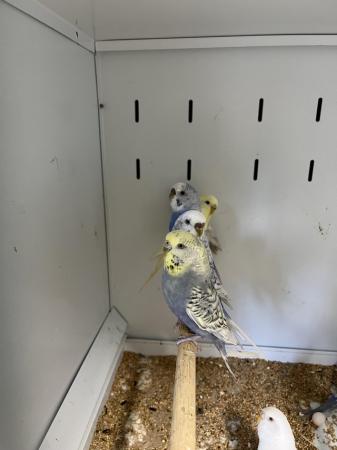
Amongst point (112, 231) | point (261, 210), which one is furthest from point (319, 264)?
point (112, 231)

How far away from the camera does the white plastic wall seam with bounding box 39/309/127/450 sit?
684mm

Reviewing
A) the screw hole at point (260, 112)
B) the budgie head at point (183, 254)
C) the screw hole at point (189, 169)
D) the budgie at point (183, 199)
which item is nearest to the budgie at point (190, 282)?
the budgie head at point (183, 254)

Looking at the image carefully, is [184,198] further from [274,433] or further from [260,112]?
[274,433]

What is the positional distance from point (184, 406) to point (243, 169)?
59 centimetres

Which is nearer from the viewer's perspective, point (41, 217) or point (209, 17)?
point (41, 217)

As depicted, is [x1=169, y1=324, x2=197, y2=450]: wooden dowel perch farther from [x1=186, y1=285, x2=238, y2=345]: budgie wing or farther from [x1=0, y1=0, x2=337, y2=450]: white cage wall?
[x1=0, y1=0, x2=337, y2=450]: white cage wall

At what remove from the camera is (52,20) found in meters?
0.60

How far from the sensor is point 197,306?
2.27 ft

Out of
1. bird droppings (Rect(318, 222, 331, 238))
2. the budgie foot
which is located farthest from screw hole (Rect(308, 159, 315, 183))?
the budgie foot

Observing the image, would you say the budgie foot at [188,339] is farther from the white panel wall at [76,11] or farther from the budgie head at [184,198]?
the white panel wall at [76,11]

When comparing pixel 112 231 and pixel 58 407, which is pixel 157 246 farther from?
pixel 58 407

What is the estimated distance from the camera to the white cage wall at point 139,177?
1.81ft

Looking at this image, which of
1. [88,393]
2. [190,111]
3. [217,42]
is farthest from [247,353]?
[217,42]

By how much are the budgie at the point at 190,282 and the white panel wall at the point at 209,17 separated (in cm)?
44
